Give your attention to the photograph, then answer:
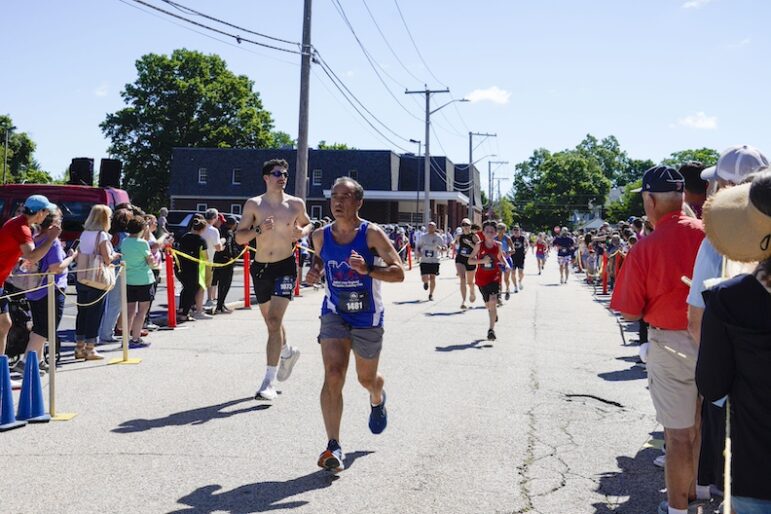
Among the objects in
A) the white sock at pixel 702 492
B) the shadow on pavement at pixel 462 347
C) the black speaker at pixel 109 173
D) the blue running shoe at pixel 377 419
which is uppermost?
the black speaker at pixel 109 173

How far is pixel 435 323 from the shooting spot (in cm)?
1343

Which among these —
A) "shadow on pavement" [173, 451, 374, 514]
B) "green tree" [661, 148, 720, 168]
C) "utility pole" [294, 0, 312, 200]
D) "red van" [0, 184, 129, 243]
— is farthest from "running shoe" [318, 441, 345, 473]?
"green tree" [661, 148, 720, 168]

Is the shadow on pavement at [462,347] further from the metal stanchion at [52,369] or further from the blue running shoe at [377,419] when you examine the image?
the metal stanchion at [52,369]

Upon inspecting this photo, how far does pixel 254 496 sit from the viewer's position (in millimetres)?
4578

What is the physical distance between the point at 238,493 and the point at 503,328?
29.1 feet

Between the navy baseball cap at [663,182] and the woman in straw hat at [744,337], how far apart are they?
1.91 meters

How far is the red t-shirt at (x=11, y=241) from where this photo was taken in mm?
7035

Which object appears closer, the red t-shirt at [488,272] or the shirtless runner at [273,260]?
the shirtless runner at [273,260]

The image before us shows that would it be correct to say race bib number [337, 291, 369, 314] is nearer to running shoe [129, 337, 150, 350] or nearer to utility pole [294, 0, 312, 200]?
running shoe [129, 337, 150, 350]

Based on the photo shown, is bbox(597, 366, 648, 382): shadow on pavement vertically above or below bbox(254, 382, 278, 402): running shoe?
below

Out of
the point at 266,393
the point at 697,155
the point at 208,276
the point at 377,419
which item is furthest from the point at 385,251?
the point at 697,155

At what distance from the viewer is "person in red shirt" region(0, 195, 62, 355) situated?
7.04 m

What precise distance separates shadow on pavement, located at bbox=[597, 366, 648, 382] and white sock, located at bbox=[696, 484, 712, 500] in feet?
12.5

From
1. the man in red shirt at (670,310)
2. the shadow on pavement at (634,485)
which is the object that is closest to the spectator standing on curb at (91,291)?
the shadow on pavement at (634,485)
